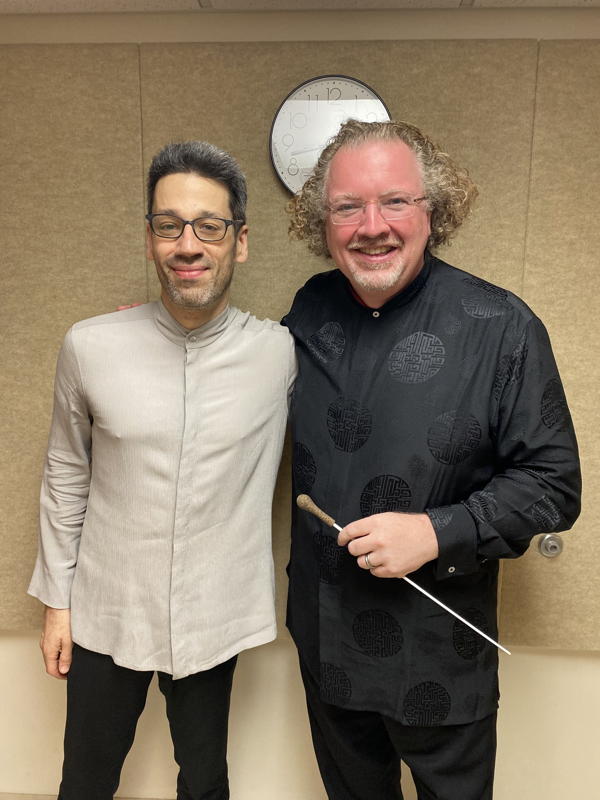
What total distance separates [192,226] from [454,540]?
85cm

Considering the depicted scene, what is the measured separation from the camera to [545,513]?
129 centimetres

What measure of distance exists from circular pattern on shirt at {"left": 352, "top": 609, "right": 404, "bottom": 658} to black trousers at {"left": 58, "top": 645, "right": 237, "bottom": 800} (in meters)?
0.40

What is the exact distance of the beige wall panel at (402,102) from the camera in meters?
1.69

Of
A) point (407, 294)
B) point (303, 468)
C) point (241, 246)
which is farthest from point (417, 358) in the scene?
point (241, 246)

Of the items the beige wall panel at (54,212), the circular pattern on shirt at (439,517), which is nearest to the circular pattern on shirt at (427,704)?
the circular pattern on shirt at (439,517)

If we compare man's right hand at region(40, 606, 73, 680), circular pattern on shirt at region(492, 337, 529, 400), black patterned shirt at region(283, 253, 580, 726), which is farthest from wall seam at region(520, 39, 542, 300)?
man's right hand at region(40, 606, 73, 680)

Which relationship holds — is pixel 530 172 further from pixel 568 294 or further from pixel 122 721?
pixel 122 721

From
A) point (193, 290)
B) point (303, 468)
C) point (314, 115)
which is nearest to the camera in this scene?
point (193, 290)

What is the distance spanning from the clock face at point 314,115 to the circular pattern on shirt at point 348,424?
0.73m

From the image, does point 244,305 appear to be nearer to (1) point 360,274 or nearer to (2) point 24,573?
(1) point 360,274

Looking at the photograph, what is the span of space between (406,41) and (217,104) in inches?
20.9

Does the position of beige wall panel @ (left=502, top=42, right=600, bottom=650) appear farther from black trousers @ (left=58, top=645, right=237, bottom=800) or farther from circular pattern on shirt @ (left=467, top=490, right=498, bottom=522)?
black trousers @ (left=58, top=645, right=237, bottom=800)

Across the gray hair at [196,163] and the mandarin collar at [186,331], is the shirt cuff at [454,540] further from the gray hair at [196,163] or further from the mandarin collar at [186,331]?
the gray hair at [196,163]

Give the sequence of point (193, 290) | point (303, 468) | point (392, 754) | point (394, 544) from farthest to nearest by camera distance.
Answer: point (392, 754)
point (303, 468)
point (193, 290)
point (394, 544)
